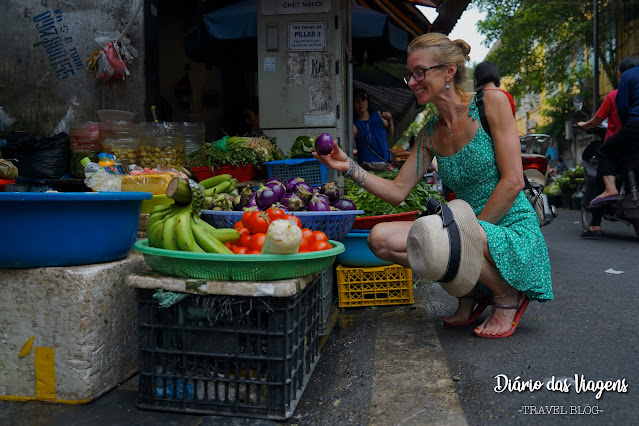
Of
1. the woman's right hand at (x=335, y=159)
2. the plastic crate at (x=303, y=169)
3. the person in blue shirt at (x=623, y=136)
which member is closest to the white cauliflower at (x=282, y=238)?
the woman's right hand at (x=335, y=159)

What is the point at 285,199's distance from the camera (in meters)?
3.11

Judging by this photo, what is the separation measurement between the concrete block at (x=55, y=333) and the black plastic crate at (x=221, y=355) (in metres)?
0.27

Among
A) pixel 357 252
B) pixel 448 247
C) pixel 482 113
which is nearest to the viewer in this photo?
pixel 448 247

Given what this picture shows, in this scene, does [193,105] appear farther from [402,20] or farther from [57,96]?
[402,20]

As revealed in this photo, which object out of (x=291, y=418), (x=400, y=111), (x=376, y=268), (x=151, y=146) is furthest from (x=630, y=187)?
(x=400, y=111)

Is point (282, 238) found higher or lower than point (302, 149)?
lower

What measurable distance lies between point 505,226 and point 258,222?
4.62ft

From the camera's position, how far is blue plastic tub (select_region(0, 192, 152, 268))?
7.21 feet

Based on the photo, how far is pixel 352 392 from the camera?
7.86 feet

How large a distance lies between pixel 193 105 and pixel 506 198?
690cm

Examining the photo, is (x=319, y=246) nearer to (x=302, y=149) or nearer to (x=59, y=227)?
(x=59, y=227)

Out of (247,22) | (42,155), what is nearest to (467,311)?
(42,155)

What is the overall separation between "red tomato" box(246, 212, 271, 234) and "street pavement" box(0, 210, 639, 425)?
2.41 feet

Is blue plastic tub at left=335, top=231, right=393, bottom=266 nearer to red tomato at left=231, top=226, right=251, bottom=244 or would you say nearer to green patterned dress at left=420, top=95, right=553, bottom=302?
green patterned dress at left=420, top=95, right=553, bottom=302
